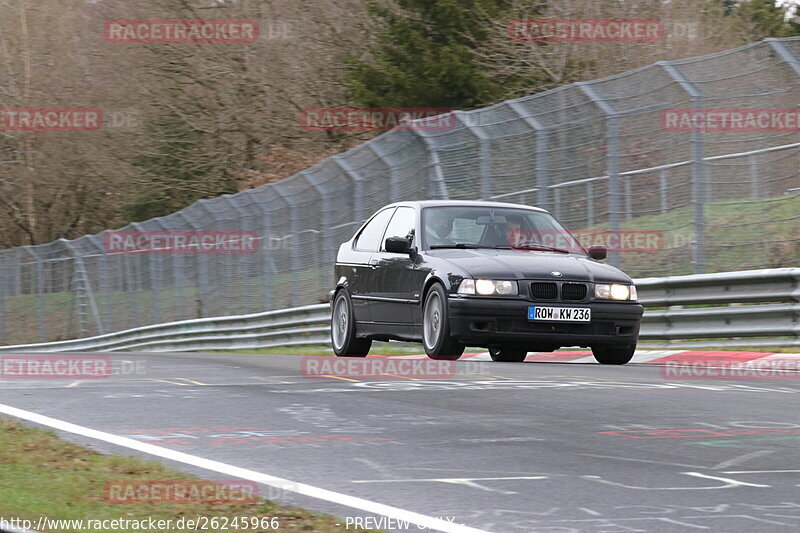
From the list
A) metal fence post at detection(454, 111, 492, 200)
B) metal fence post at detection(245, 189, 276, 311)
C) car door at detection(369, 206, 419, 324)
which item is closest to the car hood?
car door at detection(369, 206, 419, 324)

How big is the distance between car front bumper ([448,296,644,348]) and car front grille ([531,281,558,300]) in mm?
79

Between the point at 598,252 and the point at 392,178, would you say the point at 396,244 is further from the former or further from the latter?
the point at 392,178

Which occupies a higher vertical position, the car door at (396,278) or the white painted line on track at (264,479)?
the car door at (396,278)

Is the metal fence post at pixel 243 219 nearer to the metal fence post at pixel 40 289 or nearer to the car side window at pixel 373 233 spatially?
the car side window at pixel 373 233

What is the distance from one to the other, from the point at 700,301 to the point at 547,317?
3.73 metres

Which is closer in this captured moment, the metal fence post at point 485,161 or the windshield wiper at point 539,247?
the windshield wiper at point 539,247

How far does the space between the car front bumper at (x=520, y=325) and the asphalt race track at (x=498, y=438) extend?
334 mm

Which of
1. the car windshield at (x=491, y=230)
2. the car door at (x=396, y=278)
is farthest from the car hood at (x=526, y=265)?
the car door at (x=396, y=278)

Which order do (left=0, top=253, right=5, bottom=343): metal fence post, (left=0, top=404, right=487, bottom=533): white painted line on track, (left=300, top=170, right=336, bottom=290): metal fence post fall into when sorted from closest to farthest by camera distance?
1. (left=0, top=404, right=487, bottom=533): white painted line on track
2. (left=300, top=170, right=336, bottom=290): metal fence post
3. (left=0, top=253, right=5, bottom=343): metal fence post

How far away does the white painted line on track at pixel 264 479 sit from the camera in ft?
16.9

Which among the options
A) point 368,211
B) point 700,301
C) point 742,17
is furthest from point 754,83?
point 742,17

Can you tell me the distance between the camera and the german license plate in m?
11.4

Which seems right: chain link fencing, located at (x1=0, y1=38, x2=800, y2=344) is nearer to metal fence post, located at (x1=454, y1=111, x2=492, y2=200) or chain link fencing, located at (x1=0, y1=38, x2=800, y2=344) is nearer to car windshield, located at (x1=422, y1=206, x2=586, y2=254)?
metal fence post, located at (x1=454, y1=111, x2=492, y2=200)

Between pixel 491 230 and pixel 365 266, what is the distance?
163 cm
